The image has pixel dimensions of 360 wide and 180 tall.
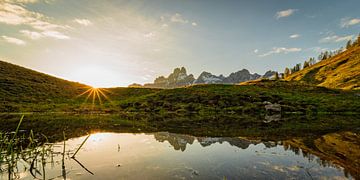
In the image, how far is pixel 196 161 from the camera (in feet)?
46.9

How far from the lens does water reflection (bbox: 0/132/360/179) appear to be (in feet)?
37.3

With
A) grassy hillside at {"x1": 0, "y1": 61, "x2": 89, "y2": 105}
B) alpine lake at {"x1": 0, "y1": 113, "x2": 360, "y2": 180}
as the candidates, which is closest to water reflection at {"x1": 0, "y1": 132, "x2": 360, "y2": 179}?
alpine lake at {"x1": 0, "y1": 113, "x2": 360, "y2": 180}

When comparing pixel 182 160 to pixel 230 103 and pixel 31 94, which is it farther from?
pixel 31 94

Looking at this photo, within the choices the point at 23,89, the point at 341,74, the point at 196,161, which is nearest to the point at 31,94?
the point at 23,89

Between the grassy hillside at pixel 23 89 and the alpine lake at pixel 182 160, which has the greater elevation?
the grassy hillside at pixel 23 89

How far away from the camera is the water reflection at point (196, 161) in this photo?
11367 millimetres

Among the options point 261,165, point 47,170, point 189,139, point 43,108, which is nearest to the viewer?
point 47,170

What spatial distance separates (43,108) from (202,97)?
48.9 metres

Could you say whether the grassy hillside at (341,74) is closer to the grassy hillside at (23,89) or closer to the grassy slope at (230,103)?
the grassy slope at (230,103)

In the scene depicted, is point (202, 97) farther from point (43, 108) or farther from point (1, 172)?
point (1, 172)

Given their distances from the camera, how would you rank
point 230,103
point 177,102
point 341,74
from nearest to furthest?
point 230,103 < point 177,102 < point 341,74

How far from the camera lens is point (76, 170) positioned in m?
11.7

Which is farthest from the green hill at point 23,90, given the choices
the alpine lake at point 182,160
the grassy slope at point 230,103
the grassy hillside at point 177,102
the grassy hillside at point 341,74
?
the grassy hillside at point 341,74

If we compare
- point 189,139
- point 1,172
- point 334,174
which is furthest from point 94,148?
point 334,174
